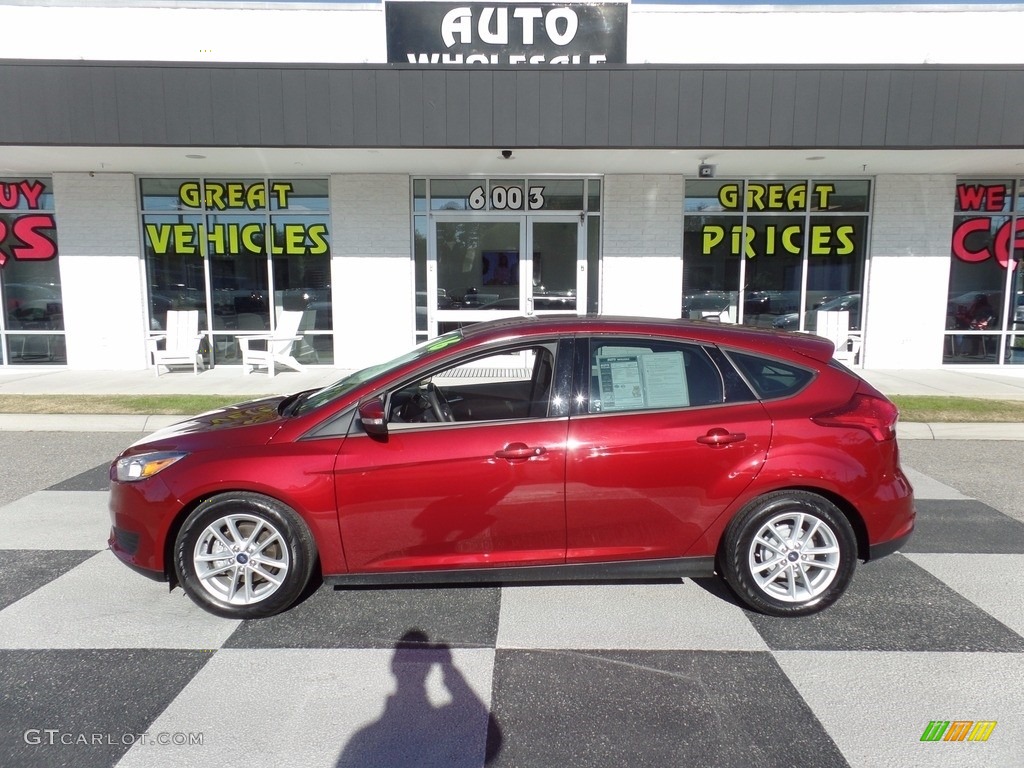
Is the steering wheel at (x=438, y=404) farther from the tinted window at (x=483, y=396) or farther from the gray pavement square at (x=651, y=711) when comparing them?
the gray pavement square at (x=651, y=711)

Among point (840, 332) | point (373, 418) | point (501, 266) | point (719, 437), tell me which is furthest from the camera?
point (501, 266)

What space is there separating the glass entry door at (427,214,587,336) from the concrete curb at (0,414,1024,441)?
5491mm

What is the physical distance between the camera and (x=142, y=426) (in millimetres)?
7918

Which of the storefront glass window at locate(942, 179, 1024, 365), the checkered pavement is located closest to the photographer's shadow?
the checkered pavement

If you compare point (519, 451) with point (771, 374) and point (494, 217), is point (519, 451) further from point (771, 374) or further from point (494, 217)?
point (494, 217)

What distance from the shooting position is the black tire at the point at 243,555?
339 cm

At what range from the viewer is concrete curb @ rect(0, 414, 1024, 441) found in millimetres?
7555

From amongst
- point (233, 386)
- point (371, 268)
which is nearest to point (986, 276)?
point (371, 268)

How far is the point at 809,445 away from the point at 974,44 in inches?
459

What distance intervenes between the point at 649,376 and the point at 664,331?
0.28 m

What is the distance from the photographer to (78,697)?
2844mm

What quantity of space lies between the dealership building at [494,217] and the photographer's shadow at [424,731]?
840cm

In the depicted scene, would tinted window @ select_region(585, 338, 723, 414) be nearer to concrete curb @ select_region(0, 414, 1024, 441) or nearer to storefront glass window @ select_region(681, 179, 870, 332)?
concrete curb @ select_region(0, 414, 1024, 441)

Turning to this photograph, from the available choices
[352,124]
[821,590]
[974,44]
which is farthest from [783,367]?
[974,44]
